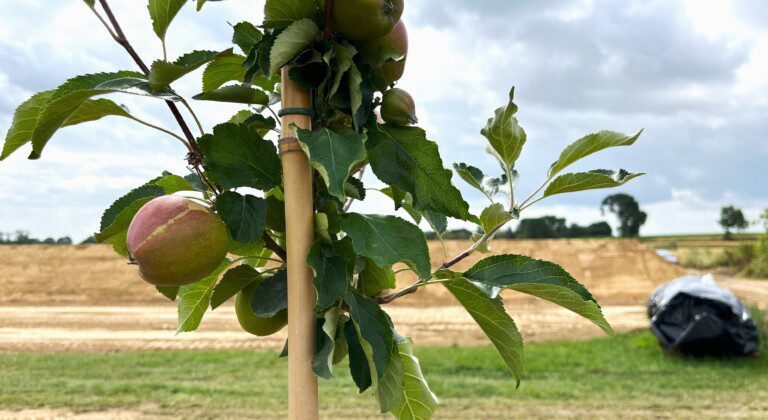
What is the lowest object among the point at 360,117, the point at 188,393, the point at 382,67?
the point at 188,393

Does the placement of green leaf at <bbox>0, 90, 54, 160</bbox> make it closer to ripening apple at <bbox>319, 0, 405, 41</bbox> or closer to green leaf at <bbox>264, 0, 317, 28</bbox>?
green leaf at <bbox>264, 0, 317, 28</bbox>

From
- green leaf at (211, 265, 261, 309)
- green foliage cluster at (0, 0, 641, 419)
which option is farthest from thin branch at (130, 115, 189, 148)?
green leaf at (211, 265, 261, 309)

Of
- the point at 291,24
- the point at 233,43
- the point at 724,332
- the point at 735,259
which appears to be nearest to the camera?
the point at 291,24

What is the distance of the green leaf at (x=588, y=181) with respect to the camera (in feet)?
3.45

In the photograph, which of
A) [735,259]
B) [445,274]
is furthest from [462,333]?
[735,259]

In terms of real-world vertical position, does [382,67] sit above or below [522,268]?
above

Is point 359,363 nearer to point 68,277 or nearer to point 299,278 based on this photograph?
point 299,278

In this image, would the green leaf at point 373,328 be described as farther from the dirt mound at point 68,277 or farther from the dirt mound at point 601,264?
the dirt mound at point 68,277

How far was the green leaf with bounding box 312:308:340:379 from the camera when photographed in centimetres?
92

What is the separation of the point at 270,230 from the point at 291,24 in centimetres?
37

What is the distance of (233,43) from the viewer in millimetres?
1026

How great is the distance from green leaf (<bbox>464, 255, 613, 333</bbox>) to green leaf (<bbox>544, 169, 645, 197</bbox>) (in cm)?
16

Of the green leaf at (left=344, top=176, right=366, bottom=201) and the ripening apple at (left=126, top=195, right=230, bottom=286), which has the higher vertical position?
the green leaf at (left=344, top=176, right=366, bottom=201)

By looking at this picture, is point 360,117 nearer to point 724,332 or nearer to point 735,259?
point 724,332
